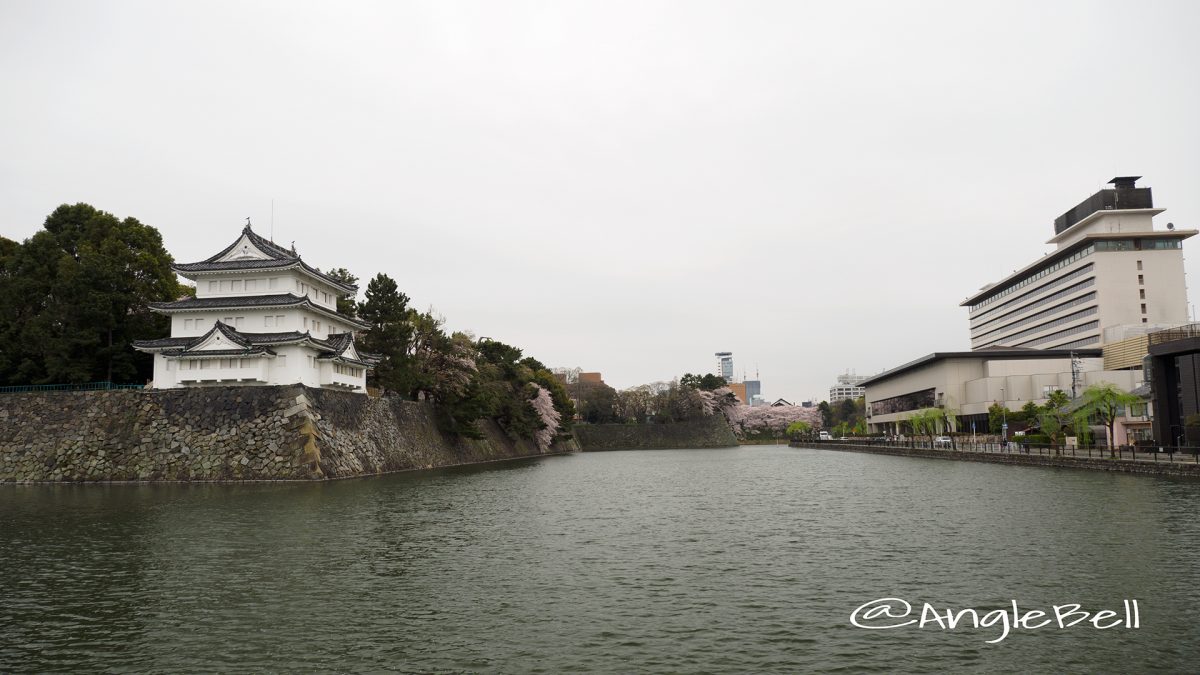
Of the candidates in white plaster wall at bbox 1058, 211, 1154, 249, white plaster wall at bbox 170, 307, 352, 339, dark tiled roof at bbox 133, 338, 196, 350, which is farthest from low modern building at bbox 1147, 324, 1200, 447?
white plaster wall at bbox 1058, 211, 1154, 249

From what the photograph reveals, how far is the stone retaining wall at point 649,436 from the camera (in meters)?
122

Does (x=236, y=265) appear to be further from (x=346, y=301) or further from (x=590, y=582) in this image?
(x=590, y=582)

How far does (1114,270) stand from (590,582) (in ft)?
364

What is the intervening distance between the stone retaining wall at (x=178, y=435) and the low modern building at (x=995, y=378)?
7305cm

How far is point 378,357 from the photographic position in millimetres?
55250

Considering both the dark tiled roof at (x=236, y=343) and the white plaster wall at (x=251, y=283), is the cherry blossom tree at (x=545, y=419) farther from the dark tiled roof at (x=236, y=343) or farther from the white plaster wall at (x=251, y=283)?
the dark tiled roof at (x=236, y=343)

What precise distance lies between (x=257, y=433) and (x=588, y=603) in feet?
114

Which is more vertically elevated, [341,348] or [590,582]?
[341,348]

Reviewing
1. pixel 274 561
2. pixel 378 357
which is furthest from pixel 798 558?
pixel 378 357

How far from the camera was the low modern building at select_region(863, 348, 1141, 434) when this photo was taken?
81125 millimetres

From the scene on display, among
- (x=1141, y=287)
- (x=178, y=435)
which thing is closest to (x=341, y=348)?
(x=178, y=435)

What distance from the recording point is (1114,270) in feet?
Answer: 325

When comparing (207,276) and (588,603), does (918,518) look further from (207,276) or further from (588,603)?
(207,276)

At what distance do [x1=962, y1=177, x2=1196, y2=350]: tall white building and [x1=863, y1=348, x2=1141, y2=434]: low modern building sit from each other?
43.9 ft
